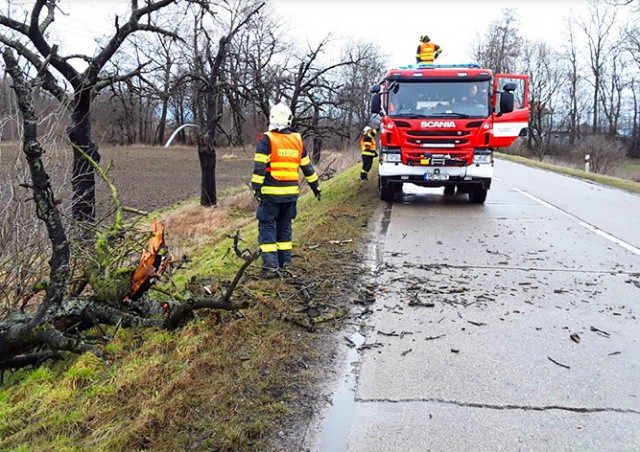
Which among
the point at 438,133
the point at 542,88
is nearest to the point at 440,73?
the point at 438,133

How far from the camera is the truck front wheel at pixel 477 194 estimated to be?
11.8 meters

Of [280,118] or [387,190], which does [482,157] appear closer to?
[387,190]

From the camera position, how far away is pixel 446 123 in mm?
10773

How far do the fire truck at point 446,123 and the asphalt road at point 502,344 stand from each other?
2226mm

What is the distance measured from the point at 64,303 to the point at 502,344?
391cm

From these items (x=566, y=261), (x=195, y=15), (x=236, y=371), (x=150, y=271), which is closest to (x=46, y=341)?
(x=150, y=271)

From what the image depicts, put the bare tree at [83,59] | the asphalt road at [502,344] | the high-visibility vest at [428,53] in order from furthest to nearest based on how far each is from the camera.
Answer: the high-visibility vest at [428,53] → the bare tree at [83,59] → the asphalt road at [502,344]

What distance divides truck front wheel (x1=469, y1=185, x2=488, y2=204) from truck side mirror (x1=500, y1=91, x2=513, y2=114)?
1.71 m

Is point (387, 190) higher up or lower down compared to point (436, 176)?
lower down

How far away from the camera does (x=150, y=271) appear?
16.2 feet

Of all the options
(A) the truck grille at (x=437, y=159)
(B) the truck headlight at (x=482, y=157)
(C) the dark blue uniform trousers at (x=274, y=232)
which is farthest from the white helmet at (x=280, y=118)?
(B) the truck headlight at (x=482, y=157)

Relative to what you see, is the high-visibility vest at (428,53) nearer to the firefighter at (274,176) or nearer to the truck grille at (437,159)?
the truck grille at (437,159)

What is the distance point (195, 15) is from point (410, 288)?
1313cm

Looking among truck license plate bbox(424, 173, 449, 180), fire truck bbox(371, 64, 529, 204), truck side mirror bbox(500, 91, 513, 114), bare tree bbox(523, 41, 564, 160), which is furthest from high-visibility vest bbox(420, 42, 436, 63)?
bare tree bbox(523, 41, 564, 160)
